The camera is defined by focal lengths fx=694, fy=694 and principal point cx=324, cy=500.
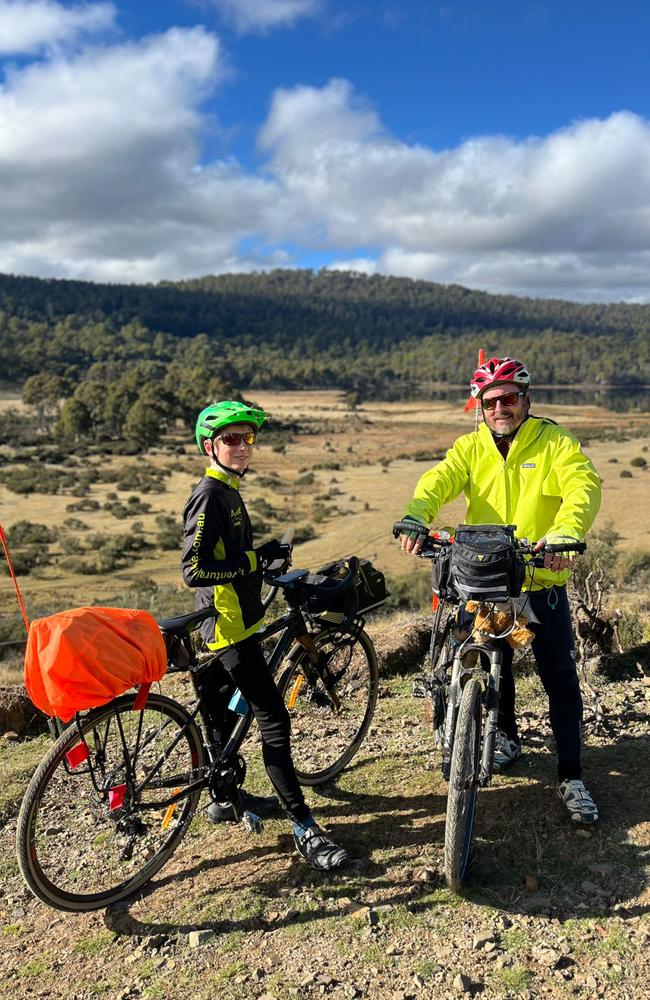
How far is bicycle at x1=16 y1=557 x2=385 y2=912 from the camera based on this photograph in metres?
2.82

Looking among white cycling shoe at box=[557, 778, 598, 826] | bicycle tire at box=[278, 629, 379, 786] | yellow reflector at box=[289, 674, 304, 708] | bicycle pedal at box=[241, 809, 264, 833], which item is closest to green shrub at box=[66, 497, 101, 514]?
bicycle tire at box=[278, 629, 379, 786]

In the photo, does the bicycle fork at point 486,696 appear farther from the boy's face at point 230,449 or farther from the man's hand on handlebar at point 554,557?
the boy's face at point 230,449

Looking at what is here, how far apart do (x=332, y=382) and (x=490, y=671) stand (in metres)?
133

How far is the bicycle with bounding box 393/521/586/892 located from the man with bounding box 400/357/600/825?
20cm

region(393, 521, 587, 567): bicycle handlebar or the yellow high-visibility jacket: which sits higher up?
the yellow high-visibility jacket

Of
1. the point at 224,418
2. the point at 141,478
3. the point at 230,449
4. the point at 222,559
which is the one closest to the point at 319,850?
the point at 222,559

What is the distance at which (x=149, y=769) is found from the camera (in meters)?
3.09

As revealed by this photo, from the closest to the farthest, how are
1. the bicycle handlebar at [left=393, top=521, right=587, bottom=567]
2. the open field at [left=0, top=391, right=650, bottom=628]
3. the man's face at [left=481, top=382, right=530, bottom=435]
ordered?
1. the bicycle handlebar at [left=393, top=521, right=587, bottom=567]
2. the man's face at [left=481, top=382, right=530, bottom=435]
3. the open field at [left=0, top=391, right=650, bottom=628]

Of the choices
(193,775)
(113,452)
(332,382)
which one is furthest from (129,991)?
(332,382)

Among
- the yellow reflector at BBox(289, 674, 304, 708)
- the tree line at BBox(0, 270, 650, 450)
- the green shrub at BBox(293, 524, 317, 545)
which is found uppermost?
the tree line at BBox(0, 270, 650, 450)

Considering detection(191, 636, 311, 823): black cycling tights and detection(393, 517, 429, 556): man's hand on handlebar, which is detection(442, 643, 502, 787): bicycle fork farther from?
detection(191, 636, 311, 823): black cycling tights

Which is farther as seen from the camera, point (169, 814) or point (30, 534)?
point (30, 534)

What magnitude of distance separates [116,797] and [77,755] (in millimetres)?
328

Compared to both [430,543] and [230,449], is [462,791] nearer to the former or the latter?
[430,543]
